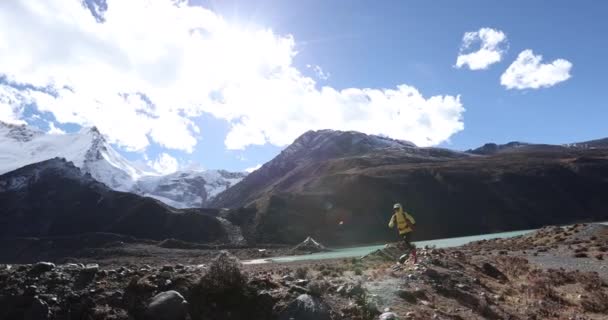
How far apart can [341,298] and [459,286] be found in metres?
4.34

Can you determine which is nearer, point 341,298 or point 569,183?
point 341,298

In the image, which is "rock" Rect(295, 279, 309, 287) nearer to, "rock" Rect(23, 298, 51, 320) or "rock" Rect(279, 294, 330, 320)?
"rock" Rect(279, 294, 330, 320)

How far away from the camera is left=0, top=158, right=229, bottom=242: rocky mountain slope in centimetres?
13062

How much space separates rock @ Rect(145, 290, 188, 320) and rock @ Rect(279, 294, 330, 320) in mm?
2406

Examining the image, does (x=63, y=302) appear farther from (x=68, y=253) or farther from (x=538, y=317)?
(x=68, y=253)

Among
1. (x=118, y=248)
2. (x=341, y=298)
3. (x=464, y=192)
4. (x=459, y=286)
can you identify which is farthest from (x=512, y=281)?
(x=464, y=192)

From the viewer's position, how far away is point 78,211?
154125 millimetres

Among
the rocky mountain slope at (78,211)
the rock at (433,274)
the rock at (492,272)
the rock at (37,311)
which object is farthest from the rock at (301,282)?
the rocky mountain slope at (78,211)

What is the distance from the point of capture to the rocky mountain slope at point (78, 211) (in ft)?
429

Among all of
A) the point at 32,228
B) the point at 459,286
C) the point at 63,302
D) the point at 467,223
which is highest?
the point at 32,228

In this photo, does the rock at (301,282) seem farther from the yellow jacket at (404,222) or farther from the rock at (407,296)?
the yellow jacket at (404,222)

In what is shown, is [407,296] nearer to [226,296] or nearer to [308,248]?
[226,296]

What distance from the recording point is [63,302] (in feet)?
36.5

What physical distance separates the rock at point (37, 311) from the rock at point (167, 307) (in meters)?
2.11
